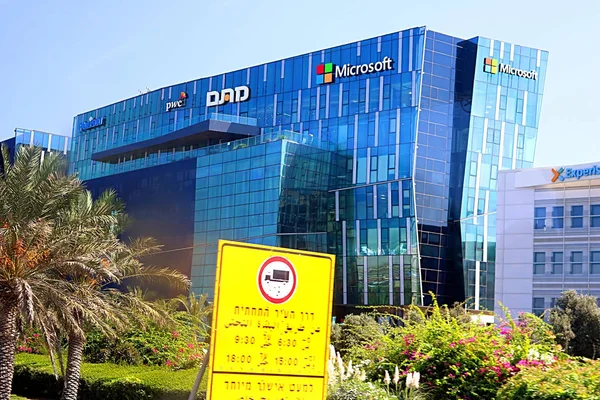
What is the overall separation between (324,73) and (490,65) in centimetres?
1325

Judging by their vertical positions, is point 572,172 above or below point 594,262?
above

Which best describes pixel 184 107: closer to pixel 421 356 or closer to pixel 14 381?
pixel 14 381

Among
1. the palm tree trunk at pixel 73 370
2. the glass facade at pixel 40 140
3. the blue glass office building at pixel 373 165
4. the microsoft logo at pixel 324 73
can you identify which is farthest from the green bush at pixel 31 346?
the glass facade at pixel 40 140

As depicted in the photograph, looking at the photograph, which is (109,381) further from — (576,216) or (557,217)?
(576,216)

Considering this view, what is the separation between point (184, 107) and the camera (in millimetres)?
79812

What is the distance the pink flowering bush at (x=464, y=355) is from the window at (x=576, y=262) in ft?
107

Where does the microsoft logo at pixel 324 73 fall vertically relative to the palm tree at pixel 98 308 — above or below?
above

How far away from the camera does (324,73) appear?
225 feet

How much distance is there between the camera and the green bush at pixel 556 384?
11.7m

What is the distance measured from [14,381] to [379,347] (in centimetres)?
1529

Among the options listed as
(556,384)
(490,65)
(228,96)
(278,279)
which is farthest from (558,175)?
Result: (278,279)

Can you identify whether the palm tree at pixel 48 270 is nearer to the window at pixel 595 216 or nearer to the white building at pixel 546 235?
the white building at pixel 546 235

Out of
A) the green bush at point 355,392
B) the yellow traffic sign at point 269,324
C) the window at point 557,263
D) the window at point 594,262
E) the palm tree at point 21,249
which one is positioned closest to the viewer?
the yellow traffic sign at point 269,324

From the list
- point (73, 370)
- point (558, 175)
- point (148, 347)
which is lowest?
point (73, 370)
